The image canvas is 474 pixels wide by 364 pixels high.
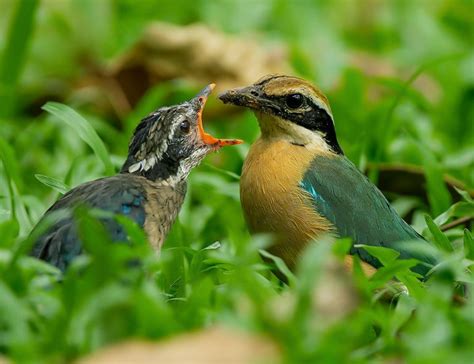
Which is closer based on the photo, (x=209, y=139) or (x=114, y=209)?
(x=114, y=209)

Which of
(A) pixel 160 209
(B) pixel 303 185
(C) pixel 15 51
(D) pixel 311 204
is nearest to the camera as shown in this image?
(A) pixel 160 209

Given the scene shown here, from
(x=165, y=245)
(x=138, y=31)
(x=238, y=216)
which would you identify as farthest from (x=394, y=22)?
(x=165, y=245)

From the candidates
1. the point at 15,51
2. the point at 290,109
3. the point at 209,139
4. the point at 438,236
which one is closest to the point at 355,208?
the point at 438,236

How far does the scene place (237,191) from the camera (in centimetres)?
647

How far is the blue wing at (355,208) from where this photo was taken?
18.3ft

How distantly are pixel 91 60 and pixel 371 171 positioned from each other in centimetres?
340

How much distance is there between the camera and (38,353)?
11.7 ft

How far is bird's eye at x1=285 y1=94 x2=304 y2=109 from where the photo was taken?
19.5 ft

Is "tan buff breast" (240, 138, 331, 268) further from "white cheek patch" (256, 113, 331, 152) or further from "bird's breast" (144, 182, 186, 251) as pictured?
"bird's breast" (144, 182, 186, 251)

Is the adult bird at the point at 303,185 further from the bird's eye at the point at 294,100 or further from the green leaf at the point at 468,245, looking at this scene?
the green leaf at the point at 468,245

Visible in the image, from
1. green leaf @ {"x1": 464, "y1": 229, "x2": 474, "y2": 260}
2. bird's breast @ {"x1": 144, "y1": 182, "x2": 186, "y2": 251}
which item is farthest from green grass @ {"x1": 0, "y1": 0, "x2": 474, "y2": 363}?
bird's breast @ {"x1": 144, "y1": 182, "x2": 186, "y2": 251}

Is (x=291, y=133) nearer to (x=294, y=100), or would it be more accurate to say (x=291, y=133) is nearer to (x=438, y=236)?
(x=294, y=100)

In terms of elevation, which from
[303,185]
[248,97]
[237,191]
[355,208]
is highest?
[248,97]

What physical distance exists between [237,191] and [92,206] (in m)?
1.87
